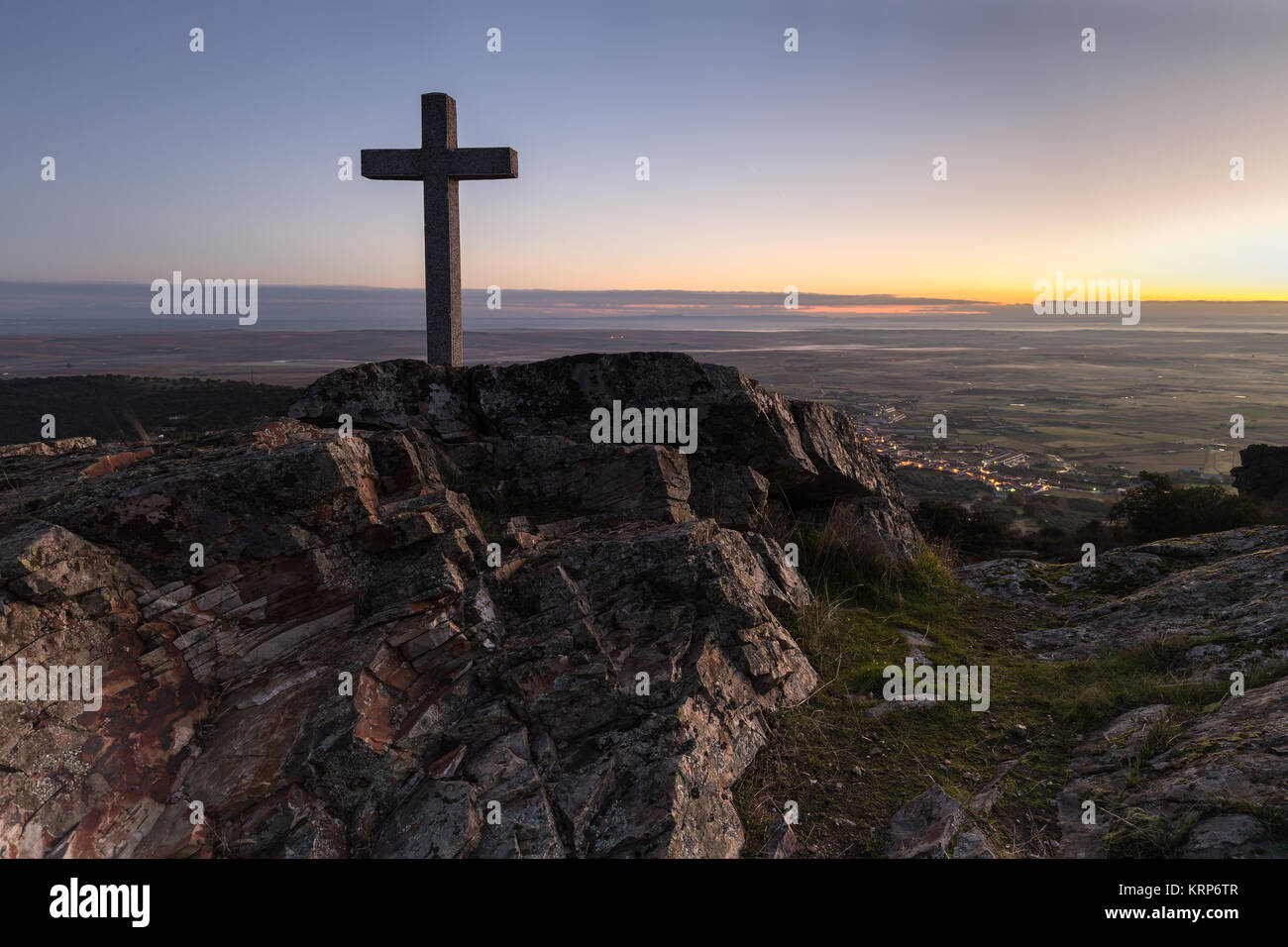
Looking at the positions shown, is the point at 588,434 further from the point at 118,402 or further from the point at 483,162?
the point at 118,402

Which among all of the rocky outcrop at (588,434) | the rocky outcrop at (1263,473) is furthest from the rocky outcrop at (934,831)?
the rocky outcrop at (1263,473)

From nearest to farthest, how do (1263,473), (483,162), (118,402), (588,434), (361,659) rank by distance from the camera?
(361,659) < (588,434) < (483,162) < (1263,473) < (118,402)

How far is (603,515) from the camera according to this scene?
7371 millimetres

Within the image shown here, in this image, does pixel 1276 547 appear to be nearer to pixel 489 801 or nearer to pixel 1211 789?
pixel 1211 789

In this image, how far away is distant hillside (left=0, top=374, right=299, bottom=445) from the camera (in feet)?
94.8

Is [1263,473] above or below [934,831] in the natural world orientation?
above

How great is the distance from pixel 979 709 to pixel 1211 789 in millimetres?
2035

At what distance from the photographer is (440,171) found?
10.8m

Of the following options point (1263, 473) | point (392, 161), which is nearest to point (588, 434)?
point (392, 161)

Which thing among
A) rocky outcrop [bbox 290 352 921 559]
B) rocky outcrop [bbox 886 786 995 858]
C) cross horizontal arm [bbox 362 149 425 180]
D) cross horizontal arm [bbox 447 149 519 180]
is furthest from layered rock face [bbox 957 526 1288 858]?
cross horizontal arm [bbox 362 149 425 180]

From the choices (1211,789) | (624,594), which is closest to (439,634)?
(624,594)

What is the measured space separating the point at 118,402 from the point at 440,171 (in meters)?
34.7

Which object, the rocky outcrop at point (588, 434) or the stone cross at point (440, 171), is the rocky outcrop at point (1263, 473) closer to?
the rocky outcrop at point (588, 434)

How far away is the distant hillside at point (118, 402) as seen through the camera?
94.8 feet
